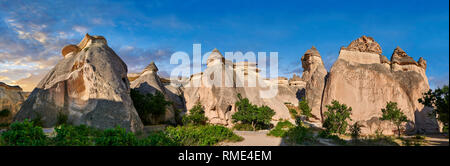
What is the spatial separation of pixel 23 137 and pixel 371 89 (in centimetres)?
2088

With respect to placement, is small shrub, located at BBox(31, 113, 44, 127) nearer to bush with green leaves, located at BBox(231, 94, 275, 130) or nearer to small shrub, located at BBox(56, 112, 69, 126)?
small shrub, located at BBox(56, 112, 69, 126)

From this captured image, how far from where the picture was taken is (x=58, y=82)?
1207 centimetres

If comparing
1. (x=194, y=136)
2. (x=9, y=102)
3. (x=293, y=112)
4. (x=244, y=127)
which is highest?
(x=9, y=102)

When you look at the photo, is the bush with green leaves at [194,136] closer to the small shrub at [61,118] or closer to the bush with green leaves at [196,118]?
the small shrub at [61,118]

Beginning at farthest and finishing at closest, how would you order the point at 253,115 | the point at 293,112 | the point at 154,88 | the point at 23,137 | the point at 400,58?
the point at 293,112 → the point at 154,88 → the point at 400,58 → the point at 253,115 → the point at 23,137

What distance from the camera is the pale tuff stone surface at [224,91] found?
67.9 ft

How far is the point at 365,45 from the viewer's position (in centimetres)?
2011

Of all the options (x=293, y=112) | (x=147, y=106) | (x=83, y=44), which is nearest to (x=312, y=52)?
(x=293, y=112)

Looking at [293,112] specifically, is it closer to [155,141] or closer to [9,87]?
[155,141]

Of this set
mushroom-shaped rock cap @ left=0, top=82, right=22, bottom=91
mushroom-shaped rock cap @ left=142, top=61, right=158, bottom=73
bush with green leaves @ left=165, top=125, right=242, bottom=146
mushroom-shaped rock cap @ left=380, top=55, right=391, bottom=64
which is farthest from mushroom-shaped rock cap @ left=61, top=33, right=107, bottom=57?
mushroom-shaped rock cap @ left=380, top=55, right=391, bottom=64

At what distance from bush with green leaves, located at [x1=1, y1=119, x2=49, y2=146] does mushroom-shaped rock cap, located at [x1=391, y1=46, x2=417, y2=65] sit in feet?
86.0
